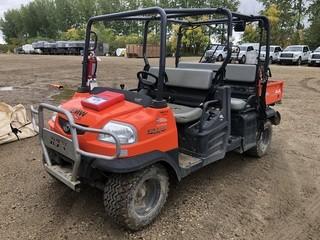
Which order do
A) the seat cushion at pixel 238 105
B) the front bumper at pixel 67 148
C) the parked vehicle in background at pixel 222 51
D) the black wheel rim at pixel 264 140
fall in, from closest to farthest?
1. the front bumper at pixel 67 148
2. the parked vehicle in background at pixel 222 51
3. the seat cushion at pixel 238 105
4. the black wheel rim at pixel 264 140

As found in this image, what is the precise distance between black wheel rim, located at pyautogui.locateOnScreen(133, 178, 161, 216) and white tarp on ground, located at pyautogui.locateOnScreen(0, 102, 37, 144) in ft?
10.0

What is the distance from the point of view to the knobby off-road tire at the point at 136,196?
3.03m

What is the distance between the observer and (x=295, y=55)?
2675cm

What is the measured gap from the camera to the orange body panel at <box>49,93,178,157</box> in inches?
119

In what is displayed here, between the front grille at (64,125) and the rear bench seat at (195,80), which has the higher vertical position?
the rear bench seat at (195,80)

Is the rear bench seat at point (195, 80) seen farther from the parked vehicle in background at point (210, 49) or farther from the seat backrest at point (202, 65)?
the parked vehicle in background at point (210, 49)

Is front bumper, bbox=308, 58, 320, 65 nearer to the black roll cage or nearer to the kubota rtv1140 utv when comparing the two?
the black roll cage

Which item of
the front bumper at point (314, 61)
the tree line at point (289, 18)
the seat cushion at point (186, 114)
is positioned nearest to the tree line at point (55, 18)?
the tree line at point (289, 18)

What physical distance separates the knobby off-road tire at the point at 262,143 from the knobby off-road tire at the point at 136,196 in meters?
2.14

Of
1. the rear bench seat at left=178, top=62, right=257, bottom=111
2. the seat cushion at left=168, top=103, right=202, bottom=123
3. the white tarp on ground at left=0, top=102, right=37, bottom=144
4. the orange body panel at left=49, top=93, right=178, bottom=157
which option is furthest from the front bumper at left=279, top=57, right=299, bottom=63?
the orange body panel at left=49, top=93, right=178, bottom=157

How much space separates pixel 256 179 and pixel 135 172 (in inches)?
79.0

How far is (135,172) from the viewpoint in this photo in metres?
3.08

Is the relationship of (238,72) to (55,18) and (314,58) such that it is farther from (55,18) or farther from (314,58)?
(55,18)

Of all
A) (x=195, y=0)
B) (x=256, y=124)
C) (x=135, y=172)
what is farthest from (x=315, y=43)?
(x=135, y=172)
